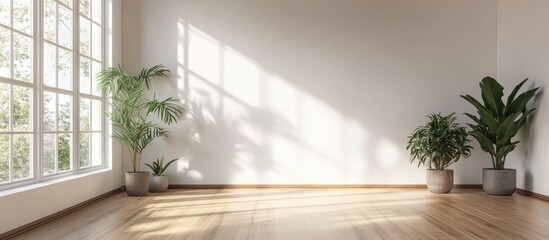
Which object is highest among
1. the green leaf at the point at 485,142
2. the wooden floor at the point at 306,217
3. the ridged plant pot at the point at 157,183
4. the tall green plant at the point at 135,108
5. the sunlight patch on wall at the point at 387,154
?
the tall green plant at the point at 135,108

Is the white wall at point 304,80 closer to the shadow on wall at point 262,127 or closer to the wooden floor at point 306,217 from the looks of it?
the shadow on wall at point 262,127

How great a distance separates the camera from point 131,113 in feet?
19.0

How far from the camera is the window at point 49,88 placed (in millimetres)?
3816

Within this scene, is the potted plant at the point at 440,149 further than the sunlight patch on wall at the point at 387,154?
No

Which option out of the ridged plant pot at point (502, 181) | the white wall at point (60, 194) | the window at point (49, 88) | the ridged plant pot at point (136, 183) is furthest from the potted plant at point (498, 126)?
the window at point (49, 88)

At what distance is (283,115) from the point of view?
643 centimetres

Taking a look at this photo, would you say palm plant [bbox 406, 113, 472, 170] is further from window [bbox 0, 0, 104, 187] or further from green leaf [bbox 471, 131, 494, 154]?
window [bbox 0, 0, 104, 187]

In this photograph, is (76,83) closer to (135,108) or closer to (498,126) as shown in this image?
(135,108)

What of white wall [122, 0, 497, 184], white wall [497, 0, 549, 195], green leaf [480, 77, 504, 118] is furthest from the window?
white wall [497, 0, 549, 195]

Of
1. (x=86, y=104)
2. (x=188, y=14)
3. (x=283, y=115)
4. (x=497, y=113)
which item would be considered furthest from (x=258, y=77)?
(x=497, y=113)

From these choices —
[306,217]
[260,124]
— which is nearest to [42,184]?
[306,217]

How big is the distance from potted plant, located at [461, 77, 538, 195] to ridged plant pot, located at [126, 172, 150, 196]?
4210 mm

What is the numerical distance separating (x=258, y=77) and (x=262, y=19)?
805mm

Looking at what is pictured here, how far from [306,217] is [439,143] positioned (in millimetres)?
2386
